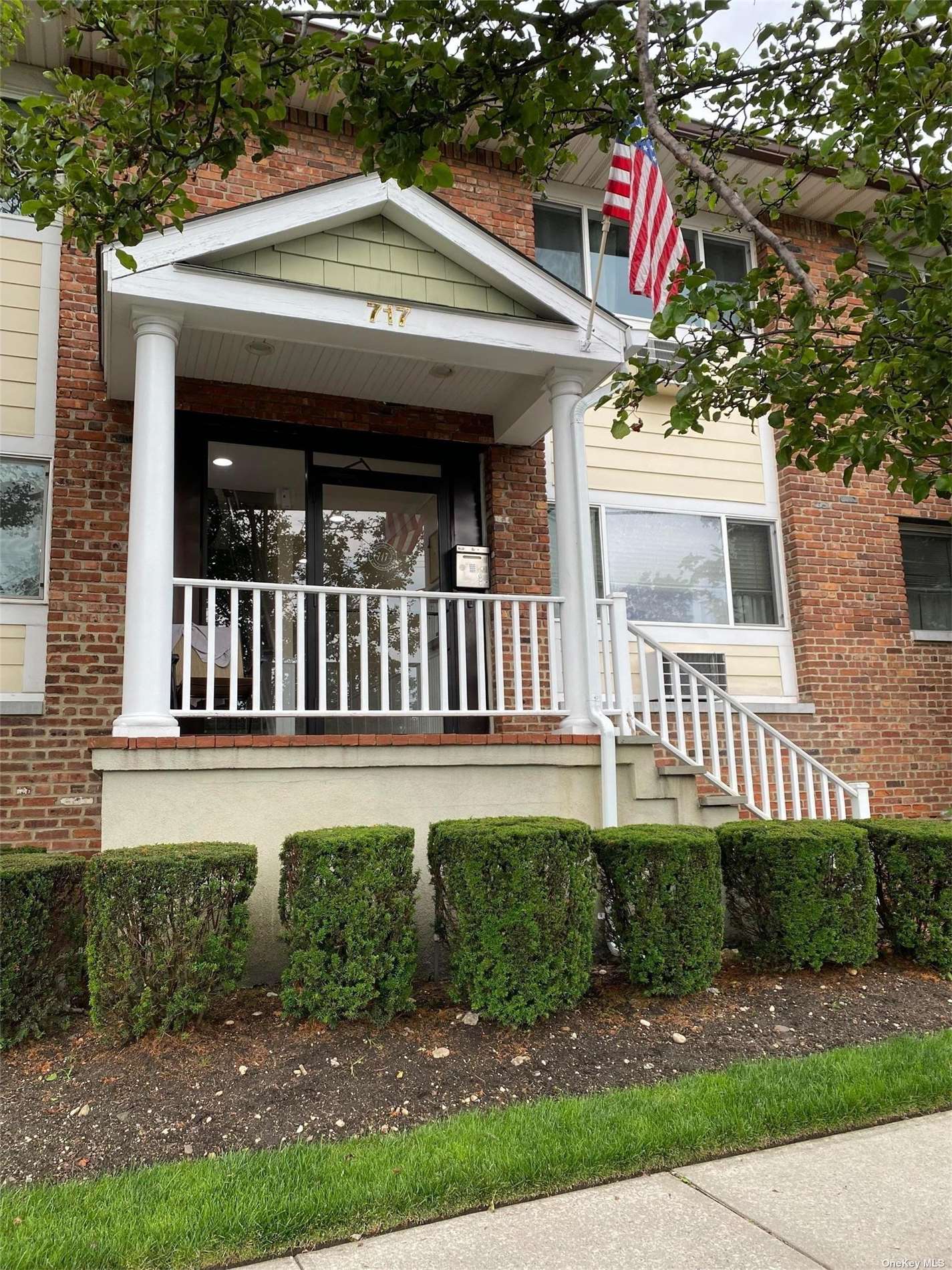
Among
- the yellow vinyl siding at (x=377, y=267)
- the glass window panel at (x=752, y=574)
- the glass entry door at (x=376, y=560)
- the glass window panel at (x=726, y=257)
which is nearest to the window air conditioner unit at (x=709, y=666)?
the glass window panel at (x=752, y=574)

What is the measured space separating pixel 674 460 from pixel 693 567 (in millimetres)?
1138

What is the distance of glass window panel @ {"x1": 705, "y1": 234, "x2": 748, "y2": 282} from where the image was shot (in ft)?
32.4

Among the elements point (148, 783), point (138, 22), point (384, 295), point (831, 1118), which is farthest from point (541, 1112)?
point (384, 295)

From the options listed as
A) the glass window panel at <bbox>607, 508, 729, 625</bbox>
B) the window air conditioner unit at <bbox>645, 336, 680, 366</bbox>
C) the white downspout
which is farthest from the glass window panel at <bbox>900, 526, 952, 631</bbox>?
the white downspout

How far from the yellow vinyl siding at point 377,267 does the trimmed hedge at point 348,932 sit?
145 inches

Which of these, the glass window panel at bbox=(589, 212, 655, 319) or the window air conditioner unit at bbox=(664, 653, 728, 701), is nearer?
the window air conditioner unit at bbox=(664, 653, 728, 701)

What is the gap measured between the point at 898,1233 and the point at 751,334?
3.92m

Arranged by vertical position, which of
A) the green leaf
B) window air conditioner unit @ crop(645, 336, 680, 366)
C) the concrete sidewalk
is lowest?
the concrete sidewalk

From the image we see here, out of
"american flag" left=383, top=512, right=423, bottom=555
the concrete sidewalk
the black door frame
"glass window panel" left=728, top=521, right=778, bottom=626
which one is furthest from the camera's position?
"glass window panel" left=728, top=521, right=778, bottom=626

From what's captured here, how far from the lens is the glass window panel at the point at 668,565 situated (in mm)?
8758

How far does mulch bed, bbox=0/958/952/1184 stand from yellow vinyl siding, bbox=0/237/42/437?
460cm

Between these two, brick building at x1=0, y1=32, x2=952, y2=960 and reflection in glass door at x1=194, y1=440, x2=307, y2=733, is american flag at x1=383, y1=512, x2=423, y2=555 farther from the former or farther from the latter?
reflection in glass door at x1=194, y1=440, x2=307, y2=733

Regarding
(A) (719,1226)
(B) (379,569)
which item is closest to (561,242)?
(B) (379,569)

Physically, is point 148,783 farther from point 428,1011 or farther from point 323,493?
point 323,493
